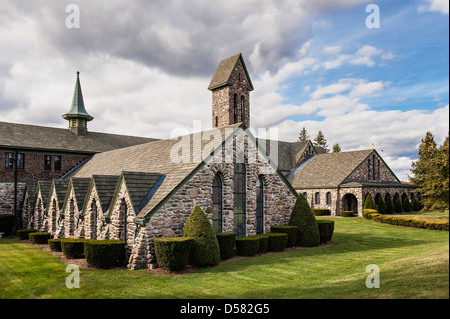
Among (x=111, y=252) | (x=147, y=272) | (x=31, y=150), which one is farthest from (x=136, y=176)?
(x=31, y=150)

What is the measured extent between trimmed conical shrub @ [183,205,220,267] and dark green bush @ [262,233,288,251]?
4.18 meters

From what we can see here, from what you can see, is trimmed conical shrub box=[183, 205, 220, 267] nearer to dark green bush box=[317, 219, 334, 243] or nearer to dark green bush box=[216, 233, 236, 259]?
dark green bush box=[216, 233, 236, 259]

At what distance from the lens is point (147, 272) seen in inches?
554

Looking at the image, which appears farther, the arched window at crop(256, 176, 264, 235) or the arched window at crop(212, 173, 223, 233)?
the arched window at crop(256, 176, 264, 235)

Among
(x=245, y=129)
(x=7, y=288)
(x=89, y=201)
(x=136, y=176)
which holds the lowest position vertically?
(x=7, y=288)

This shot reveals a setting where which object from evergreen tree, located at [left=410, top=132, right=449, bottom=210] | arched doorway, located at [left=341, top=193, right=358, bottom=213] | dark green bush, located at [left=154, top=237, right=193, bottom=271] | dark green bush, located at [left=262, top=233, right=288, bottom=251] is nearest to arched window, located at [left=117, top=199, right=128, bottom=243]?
dark green bush, located at [left=154, top=237, right=193, bottom=271]

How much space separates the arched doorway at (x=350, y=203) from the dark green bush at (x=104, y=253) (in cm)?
3336

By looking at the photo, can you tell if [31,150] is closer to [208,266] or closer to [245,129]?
[245,129]

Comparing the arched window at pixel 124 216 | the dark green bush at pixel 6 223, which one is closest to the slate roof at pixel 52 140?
the dark green bush at pixel 6 223

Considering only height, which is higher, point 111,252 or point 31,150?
point 31,150

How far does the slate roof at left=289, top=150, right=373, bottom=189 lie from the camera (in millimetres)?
43656

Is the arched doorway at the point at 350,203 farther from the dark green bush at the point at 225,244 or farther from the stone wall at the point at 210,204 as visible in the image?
the dark green bush at the point at 225,244

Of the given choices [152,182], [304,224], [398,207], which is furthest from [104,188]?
[398,207]
